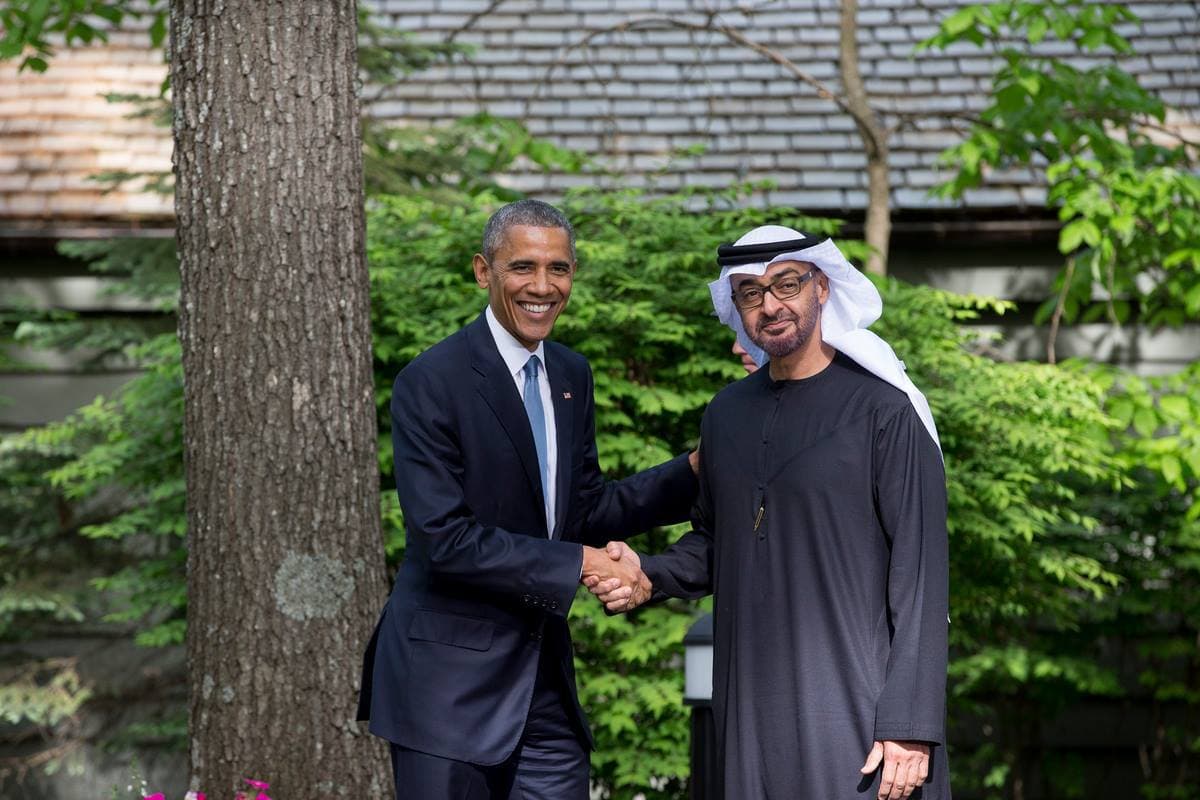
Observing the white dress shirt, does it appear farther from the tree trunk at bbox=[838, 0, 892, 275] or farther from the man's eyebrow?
the tree trunk at bbox=[838, 0, 892, 275]

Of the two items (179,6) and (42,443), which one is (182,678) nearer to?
(42,443)

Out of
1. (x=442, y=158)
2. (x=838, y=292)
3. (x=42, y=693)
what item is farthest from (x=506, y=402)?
(x=42, y=693)

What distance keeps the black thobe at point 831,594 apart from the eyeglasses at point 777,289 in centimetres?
22

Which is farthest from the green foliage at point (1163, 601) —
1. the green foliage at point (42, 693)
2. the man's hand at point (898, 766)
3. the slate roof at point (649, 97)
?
the green foliage at point (42, 693)

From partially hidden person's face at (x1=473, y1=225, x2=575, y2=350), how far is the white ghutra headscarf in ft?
1.40

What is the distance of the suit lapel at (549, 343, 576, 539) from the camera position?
3.92 meters

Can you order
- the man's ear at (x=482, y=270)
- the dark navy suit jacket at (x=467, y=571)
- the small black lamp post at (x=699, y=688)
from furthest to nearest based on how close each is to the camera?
the small black lamp post at (x=699, y=688)
the man's ear at (x=482, y=270)
the dark navy suit jacket at (x=467, y=571)

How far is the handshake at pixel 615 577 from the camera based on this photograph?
3791 millimetres

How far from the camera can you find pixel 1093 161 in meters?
7.13

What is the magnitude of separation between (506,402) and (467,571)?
0.45 meters

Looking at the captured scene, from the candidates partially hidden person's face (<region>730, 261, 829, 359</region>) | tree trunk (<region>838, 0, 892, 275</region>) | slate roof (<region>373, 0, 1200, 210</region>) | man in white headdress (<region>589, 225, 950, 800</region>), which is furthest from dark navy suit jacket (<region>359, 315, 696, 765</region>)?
slate roof (<region>373, 0, 1200, 210</region>)

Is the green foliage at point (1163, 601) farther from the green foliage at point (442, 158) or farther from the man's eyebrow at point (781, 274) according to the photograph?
the man's eyebrow at point (781, 274)

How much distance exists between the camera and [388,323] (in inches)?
248

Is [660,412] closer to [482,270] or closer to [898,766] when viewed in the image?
[482,270]
